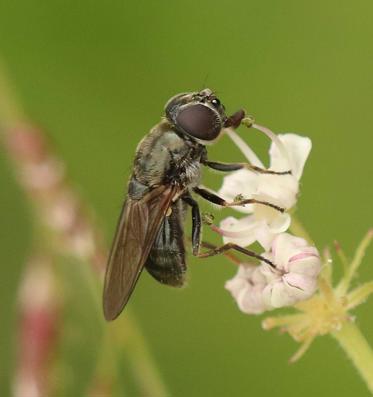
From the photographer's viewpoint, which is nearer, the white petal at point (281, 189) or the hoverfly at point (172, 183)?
the white petal at point (281, 189)

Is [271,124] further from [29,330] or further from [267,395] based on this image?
[29,330]

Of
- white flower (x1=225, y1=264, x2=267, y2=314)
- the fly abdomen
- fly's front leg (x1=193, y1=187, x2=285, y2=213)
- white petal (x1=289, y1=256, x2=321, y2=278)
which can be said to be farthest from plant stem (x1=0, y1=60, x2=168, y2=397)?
white petal (x1=289, y1=256, x2=321, y2=278)

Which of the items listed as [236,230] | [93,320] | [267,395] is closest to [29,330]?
[93,320]

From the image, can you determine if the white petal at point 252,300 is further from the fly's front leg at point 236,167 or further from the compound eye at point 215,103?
the compound eye at point 215,103

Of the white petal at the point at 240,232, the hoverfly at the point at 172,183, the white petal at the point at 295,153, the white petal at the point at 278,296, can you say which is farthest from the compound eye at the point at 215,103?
the white petal at the point at 278,296

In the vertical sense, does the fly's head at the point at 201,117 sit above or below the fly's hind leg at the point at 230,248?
above

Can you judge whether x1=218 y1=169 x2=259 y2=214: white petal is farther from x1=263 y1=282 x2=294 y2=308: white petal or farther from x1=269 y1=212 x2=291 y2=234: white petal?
x1=263 y1=282 x2=294 y2=308: white petal

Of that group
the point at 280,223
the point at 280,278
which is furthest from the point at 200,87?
the point at 280,278
